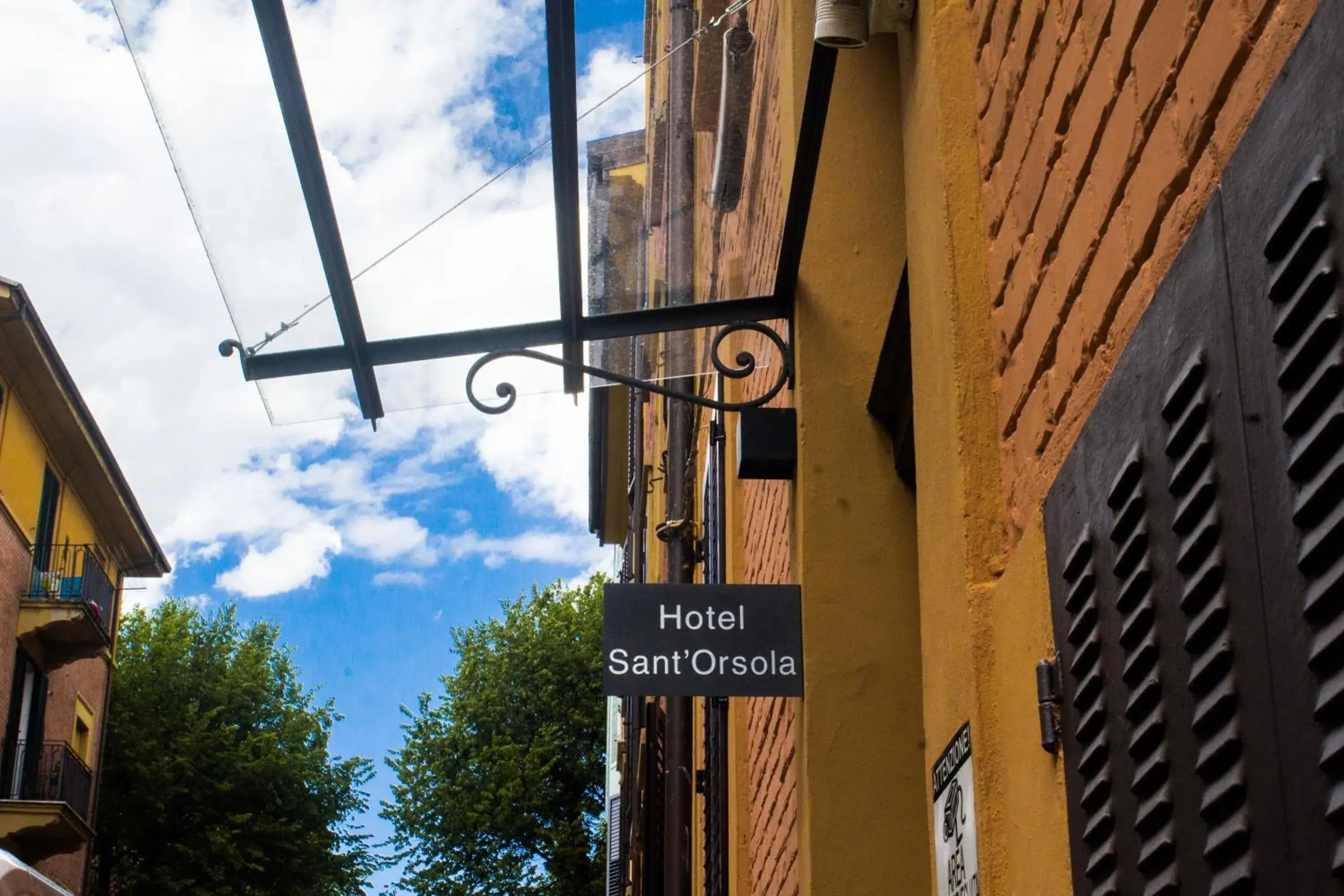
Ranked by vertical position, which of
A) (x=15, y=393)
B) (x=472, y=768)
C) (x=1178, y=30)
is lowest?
(x=1178, y=30)

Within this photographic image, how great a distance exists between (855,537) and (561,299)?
1149mm

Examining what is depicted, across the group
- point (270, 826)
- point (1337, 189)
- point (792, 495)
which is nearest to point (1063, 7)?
point (1337, 189)

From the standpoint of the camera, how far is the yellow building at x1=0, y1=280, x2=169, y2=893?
21.8 meters

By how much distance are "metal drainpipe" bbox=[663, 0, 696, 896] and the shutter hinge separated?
6323mm

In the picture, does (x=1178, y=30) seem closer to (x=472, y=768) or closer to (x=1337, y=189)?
(x=1337, y=189)

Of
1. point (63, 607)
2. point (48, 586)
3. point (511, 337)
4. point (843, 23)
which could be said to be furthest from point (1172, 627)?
point (48, 586)

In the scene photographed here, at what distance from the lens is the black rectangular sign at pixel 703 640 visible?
4.55 meters

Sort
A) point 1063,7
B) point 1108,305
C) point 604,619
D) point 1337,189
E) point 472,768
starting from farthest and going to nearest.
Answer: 1. point 472,768
2. point 604,619
3. point 1063,7
4. point 1108,305
5. point 1337,189

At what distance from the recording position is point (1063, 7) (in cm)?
238

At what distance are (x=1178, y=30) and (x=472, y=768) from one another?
3037cm

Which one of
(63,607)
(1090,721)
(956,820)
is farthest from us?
(63,607)

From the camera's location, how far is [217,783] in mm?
29500

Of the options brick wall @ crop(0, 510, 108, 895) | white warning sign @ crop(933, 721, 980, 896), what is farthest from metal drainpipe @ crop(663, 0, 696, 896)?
brick wall @ crop(0, 510, 108, 895)

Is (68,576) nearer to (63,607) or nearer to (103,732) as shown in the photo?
(63,607)
